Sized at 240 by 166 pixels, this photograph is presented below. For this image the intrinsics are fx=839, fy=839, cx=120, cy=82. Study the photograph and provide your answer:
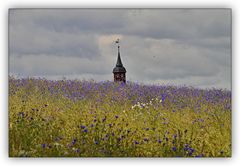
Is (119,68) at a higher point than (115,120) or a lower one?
higher

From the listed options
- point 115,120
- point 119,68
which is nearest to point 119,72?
point 119,68

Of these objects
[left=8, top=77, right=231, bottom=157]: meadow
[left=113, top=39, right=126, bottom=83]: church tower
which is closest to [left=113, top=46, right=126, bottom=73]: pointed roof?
[left=113, top=39, right=126, bottom=83]: church tower

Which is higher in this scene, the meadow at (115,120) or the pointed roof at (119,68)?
the pointed roof at (119,68)

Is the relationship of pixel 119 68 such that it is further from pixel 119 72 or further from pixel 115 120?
pixel 115 120

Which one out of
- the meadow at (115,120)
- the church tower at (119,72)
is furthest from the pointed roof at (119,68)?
the meadow at (115,120)

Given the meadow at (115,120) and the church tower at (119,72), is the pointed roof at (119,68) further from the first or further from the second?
the meadow at (115,120)

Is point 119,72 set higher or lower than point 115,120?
higher

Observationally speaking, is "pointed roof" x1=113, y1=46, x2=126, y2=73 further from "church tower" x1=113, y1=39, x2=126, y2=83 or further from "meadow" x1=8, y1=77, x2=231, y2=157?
"meadow" x1=8, y1=77, x2=231, y2=157

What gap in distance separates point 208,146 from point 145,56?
0.95m

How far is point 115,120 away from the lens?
7344 mm

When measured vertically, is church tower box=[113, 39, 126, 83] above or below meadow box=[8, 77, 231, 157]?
above

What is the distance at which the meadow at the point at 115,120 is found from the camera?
23.7 feet

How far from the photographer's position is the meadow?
7230 millimetres
